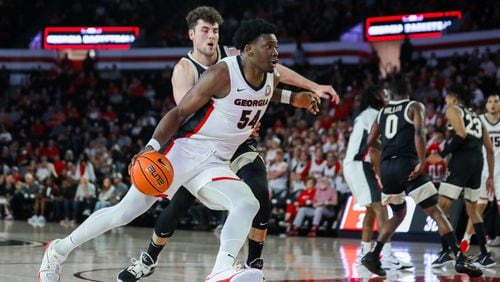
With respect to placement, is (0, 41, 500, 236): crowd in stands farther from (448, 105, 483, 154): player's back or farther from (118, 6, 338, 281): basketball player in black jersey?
(118, 6, 338, 281): basketball player in black jersey

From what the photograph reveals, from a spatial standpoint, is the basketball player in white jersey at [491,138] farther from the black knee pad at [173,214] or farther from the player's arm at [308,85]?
the black knee pad at [173,214]

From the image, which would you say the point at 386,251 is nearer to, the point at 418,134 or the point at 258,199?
the point at 418,134

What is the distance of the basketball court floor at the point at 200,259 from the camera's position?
7.69 metres

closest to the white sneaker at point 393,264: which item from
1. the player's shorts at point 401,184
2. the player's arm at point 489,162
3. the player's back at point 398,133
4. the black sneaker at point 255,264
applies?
the player's shorts at point 401,184

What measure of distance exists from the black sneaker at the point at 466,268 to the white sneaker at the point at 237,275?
328 cm

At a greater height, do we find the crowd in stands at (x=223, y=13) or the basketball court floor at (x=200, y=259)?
the crowd in stands at (x=223, y=13)

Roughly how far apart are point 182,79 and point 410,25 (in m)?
17.6

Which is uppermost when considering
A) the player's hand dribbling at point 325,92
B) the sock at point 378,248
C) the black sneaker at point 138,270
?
the player's hand dribbling at point 325,92

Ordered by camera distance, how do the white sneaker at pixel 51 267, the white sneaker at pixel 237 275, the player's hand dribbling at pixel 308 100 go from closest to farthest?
the white sneaker at pixel 237 275 < the white sneaker at pixel 51 267 < the player's hand dribbling at pixel 308 100

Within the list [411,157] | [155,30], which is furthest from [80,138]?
[411,157]

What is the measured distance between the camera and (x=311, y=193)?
1547 cm

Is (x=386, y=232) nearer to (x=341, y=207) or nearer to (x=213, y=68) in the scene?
(x=213, y=68)

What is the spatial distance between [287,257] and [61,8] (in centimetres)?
2369

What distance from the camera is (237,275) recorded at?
5438 mm
